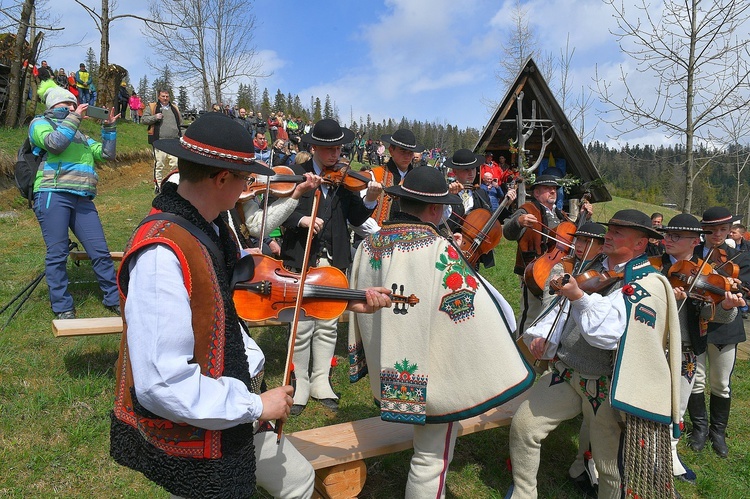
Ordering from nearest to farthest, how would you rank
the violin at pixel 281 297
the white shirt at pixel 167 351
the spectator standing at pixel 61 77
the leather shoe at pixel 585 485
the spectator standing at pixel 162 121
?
1. the white shirt at pixel 167 351
2. the violin at pixel 281 297
3. the leather shoe at pixel 585 485
4. the spectator standing at pixel 162 121
5. the spectator standing at pixel 61 77

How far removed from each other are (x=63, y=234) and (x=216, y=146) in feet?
13.9

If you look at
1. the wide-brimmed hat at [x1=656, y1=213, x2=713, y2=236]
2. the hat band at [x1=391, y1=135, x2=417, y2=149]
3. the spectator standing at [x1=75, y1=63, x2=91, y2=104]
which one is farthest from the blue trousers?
the spectator standing at [x1=75, y1=63, x2=91, y2=104]

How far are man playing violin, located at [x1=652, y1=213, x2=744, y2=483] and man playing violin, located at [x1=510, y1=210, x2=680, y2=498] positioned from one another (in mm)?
1106

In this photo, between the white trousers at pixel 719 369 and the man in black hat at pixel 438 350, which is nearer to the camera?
the man in black hat at pixel 438 350

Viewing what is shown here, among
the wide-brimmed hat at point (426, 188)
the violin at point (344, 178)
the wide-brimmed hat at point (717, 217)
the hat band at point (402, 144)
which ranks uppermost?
the hat band at point (402, 144)

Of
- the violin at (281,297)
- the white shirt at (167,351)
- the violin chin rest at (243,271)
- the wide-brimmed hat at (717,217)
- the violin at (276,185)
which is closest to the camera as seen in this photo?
the white shirt at (167,351)

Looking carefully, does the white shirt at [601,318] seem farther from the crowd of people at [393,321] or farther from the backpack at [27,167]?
the backpack at [27,167]

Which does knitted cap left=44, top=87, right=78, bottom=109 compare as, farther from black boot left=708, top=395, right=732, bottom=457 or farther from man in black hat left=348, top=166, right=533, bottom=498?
black boot left=708, top=395, right=732, bottom=457

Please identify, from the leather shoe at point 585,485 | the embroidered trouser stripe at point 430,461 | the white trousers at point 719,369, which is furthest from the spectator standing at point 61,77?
the white trousers at point 719,369

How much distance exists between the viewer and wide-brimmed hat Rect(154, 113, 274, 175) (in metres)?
1.70

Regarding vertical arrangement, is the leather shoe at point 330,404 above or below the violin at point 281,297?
below

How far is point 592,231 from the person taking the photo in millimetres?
4180

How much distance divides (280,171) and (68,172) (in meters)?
2.36

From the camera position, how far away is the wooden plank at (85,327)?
3.91 m
